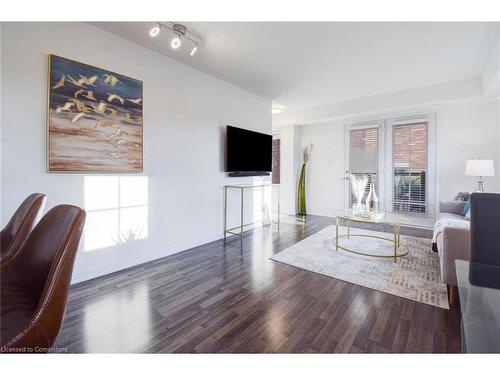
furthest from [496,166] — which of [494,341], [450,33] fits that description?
[494,341]

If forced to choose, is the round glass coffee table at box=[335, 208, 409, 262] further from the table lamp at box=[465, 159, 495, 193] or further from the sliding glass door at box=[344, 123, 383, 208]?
the sliding glass door at box=[344, 123, 383, 208]

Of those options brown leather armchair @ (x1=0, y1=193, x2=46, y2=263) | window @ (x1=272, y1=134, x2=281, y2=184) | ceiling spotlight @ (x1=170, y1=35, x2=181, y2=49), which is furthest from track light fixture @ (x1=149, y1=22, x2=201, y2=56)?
window @ (x1=272, y1=134, x2=281, y2=184)

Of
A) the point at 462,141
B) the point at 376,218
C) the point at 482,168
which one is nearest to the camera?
the point at 376,218

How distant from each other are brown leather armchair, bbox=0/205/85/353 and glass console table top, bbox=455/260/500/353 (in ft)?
5.14

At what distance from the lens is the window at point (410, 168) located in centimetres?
468

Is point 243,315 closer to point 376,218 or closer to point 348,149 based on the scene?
point 376,218

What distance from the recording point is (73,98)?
87.7 inches

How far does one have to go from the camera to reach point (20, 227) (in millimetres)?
1374

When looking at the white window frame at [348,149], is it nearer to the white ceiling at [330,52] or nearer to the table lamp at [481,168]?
the white ceiling at [330,52]

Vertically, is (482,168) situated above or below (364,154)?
below

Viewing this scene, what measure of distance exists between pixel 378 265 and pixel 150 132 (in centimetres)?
314

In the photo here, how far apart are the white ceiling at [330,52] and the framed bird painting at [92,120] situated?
0.58 meters

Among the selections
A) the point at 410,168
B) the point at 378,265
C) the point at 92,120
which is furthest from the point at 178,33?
the point at 410,168
